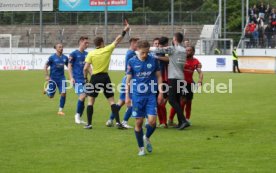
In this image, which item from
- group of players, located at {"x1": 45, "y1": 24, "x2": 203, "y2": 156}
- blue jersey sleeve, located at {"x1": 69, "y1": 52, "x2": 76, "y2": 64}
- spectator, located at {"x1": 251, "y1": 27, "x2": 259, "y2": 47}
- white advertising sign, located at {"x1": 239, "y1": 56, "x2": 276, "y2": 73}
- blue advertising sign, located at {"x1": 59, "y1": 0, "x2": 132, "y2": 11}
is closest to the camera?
group of players, located at {"x1": 45, "y1": 24, "x2": 203, "y2": 156}

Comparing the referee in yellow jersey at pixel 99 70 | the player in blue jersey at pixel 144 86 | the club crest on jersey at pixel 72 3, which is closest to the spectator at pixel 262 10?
the club crest on jersey at pixel 72 3

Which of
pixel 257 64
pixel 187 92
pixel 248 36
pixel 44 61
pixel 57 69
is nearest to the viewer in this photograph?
pixel 187 92

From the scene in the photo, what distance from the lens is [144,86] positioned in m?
12.1

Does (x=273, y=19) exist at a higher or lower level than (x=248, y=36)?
higher

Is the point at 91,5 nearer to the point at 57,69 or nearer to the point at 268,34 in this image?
the point at 268,34

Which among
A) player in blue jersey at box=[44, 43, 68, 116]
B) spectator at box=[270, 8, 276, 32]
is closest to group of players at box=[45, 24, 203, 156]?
player in blue jersey at box=[44, 43, 68, 116]

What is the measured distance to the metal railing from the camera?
5762 cm

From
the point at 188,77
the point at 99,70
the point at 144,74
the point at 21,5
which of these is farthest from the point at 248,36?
the point at 144,74

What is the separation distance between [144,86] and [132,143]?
1504 mm

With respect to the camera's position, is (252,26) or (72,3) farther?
(72,3)

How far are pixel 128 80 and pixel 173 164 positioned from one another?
6.97 feet

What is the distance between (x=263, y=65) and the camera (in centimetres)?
4725

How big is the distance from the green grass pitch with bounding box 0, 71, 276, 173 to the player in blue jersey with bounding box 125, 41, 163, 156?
1.71 feet

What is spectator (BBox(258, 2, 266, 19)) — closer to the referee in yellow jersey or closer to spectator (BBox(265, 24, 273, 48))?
spectator (BBox(265, 24, 273, 48))
